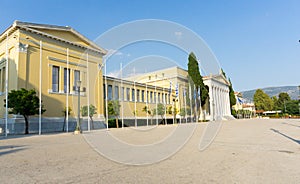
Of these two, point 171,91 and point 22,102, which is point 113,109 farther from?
point 171,91

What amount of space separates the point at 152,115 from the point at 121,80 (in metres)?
7.95

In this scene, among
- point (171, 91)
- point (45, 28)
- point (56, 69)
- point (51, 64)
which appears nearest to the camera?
Result: point (45, 28)

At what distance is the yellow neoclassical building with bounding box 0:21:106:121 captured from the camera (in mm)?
21266

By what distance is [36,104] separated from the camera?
18.3m

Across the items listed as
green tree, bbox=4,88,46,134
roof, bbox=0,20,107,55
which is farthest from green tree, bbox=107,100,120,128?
green tree, bbox=4,88,46,134

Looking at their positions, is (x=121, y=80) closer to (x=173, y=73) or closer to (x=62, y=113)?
(x=62, y=113)

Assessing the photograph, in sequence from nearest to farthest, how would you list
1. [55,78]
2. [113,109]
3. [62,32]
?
1. [55,78]
2. [62,32]
3. [113,109]

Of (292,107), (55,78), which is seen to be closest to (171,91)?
(55,78)

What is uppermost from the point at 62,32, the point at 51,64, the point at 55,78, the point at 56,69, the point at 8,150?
the point at 62,32

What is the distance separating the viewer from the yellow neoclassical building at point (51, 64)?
21.3 metres

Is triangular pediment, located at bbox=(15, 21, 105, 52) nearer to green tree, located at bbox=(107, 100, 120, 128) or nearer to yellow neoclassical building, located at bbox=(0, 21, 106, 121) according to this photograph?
yellow neoclassical building, located at bbox=(0, 21, 106, 121)

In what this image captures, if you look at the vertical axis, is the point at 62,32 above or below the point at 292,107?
above

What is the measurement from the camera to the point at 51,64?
78.1ft

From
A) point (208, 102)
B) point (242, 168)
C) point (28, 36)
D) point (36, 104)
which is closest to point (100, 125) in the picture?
point (36, 104)
